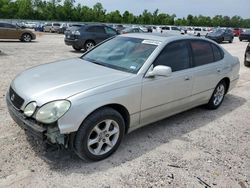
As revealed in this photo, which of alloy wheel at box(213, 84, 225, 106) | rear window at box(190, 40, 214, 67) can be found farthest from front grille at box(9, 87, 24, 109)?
alloy wheel at box(213, 84, 225, 106)

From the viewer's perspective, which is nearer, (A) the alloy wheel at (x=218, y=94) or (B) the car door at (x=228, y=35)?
(A) the alloy wheel at (x=218, y=94)

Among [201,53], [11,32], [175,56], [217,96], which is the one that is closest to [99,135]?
[175,56]

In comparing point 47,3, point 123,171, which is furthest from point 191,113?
point 47,3

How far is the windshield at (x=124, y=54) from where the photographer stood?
428 cm

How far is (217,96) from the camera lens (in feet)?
19.8

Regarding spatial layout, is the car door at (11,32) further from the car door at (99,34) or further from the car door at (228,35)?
the car door at (228,35)

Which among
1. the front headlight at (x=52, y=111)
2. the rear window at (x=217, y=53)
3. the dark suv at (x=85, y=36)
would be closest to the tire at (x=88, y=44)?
the dark suv at (x=85, y=36)

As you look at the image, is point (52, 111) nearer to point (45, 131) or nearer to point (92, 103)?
point (45, 131)

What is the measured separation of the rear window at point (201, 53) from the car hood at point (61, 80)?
5.65ft

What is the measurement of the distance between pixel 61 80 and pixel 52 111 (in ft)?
2.00

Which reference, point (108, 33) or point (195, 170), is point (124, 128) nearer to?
point (195, 170)

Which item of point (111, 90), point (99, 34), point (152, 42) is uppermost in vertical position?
point (152, 42)

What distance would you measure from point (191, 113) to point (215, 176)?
227 centimetres

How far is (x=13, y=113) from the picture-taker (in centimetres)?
367
